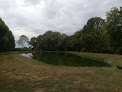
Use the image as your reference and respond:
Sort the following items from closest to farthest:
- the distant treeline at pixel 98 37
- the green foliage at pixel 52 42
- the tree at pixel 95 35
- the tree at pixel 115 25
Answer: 1. the tree at pixel 115 25
2. the distant treeline at pixel 98 37
3. the tree at pixel 95 35
4. the green foliage at pixel 52 42

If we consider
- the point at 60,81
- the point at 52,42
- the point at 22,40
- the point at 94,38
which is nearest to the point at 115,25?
the point at 94,38

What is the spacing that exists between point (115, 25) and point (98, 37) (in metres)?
11.8

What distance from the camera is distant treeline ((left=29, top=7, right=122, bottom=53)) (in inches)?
876

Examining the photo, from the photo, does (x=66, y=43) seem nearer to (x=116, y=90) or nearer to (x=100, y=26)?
(x=100, y=26)

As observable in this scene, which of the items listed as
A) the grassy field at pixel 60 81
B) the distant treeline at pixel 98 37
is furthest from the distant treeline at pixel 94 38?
the grassy field at pixel 60 81

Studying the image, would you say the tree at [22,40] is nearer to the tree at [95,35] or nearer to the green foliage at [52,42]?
the green foliage at [52,42]

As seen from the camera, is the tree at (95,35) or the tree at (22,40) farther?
the tree at (22,40)

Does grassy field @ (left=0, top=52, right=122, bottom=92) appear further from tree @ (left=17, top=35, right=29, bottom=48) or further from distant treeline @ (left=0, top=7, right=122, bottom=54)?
tree @ (left=17, top=35, right=29, bottom=48)

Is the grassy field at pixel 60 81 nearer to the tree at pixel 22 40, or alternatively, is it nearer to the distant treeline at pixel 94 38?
the distant treeline at pixel 94 38

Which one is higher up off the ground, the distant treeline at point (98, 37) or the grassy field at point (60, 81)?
the distant treeline at point (98, 37)

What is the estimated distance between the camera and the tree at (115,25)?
70.7 feet

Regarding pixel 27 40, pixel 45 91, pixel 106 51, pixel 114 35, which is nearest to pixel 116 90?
pixel 45 91

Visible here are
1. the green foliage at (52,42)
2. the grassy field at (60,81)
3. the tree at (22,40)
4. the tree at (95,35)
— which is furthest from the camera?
the tree at (22,40)

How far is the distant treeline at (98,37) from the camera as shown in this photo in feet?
73.0
